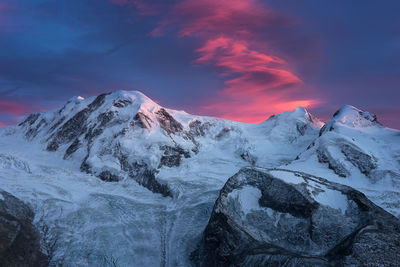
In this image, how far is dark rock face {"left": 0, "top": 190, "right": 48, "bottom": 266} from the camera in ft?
112

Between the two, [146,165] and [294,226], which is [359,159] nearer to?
[294,226]

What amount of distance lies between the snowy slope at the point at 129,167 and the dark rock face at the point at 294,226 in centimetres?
888

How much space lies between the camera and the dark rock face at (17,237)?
34.2 meters

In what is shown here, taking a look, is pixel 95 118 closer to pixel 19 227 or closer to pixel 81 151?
pixel 81 151

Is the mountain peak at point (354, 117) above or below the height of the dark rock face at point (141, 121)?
above

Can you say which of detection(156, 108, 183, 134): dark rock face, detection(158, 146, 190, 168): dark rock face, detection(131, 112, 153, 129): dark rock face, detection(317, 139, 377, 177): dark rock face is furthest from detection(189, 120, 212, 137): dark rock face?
detection(317, 139, 377, 177): dark rock face

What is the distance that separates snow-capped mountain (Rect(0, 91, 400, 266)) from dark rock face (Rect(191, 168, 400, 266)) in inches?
334

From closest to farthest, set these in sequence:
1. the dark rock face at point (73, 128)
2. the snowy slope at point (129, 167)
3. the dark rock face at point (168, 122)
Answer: the snowy slope at point (129, 167), the dark rock face at point (73, 128), the dark rock face at point (168, 122)

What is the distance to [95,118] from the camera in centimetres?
8262

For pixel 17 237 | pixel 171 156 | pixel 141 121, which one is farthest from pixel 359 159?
pixel 17 237

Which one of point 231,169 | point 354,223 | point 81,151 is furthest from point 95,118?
point 354,223

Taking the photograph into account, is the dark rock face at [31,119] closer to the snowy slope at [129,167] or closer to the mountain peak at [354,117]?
the snowy slope at [129,167]

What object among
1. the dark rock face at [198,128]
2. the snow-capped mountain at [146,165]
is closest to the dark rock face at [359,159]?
the snow-capped mountain at [146,165]

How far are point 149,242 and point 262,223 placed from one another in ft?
56.0
